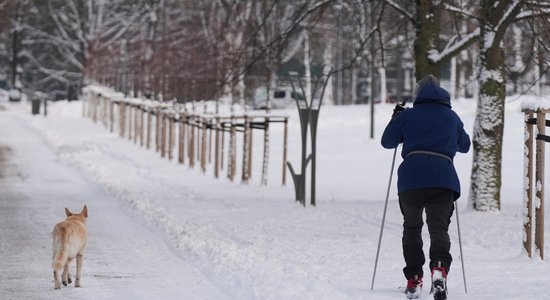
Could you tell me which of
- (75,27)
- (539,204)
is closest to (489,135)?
(539,204)

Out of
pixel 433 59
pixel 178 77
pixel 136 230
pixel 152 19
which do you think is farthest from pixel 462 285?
pixel 152 19

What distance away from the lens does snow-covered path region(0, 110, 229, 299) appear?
9.79 metres

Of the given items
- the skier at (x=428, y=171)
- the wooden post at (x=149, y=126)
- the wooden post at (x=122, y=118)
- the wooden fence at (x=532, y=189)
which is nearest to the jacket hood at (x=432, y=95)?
the skier at (x=428, y=171)

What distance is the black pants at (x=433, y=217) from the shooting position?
8.76 metres

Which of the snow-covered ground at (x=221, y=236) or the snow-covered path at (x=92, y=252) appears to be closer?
the snow-covered ground at (x=221, y=236)

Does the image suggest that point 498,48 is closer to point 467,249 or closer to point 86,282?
point 467,249

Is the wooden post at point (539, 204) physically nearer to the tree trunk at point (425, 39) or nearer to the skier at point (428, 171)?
the skier at point (428, 171)

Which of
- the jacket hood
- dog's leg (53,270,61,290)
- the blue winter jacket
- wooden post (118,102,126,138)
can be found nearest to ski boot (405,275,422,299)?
the blue winter jacket

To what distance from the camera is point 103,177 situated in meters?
23.5

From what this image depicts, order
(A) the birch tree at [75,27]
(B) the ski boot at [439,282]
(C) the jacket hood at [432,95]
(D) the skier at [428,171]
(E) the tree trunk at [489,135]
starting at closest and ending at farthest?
(B) the ski boot at [439,282], (D) the skier at [428,171], (C) the jacket hood at [432,95], (E) the tree trunk at [489,135], (A) the birch tree at [75,27]

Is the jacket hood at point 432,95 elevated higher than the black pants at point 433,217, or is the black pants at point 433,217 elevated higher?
the jacket hood at point 432,95

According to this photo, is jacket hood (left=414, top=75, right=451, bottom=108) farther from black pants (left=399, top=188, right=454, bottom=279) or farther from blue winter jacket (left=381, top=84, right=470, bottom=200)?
black pants (left=399, top=188, right=454, bottom=279)

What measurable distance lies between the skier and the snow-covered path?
165 cm

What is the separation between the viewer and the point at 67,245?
9.41m
